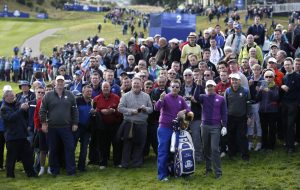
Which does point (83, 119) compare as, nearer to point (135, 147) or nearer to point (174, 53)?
point (135, 147)

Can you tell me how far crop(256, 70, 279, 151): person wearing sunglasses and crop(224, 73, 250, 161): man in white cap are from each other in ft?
2.06

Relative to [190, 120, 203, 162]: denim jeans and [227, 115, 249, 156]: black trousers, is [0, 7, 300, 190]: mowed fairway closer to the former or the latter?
[227, 115, 249, 156]: black trousers

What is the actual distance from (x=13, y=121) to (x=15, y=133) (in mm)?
265

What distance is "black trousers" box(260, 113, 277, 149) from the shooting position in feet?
41.0

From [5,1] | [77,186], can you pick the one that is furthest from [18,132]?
[5,1]

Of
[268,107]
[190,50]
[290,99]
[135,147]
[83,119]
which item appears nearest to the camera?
[83,119]

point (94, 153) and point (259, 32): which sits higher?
point (259, 32)

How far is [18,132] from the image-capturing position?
11.2 m

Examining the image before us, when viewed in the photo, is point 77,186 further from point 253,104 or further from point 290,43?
point 290,43

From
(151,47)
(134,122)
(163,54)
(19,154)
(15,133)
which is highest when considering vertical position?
(151,47)

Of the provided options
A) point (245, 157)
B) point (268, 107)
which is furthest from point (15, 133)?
point (268, 107)

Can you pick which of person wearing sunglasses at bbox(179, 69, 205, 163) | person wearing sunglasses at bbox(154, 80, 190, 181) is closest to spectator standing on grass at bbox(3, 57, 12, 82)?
person wearing sunglasses at bbox(179, 69, 205, 163)

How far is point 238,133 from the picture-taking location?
11820 millimetres

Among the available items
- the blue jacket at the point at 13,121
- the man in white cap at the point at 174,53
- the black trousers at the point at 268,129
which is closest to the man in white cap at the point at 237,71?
the black trousers at the point at 268,129
